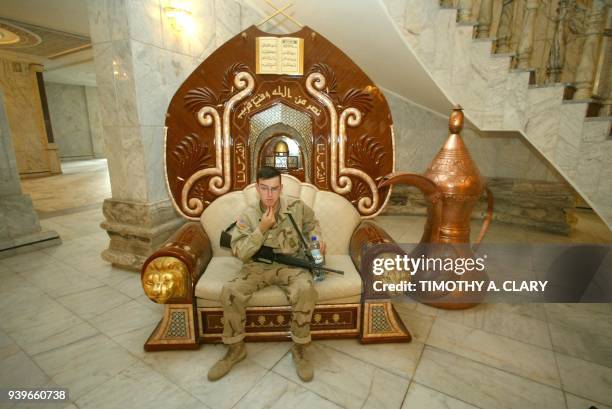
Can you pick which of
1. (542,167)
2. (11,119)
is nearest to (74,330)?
(542,167)

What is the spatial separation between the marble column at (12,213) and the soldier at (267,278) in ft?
10.9

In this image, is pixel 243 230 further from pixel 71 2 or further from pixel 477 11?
pixel 71 2

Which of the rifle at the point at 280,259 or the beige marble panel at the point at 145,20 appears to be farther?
the beige marble panel at the point at 145,20

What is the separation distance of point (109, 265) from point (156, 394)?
7.12ft

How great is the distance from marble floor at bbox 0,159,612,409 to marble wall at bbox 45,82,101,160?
13844 millimetres

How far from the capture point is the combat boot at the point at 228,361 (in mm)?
1775

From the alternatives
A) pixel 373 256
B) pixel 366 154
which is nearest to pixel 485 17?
pixel 366 154

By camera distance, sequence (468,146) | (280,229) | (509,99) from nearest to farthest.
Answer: (280,229), (509,99), (468,146)

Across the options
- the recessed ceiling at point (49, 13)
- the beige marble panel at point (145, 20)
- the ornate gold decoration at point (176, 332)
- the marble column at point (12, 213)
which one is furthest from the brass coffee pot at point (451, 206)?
the recessed ceiling at point (49, 13)

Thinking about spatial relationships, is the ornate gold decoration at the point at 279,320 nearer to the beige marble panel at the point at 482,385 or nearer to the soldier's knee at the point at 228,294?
the soldier's knee at the point at 228,294

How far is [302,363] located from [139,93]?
8.77 ft

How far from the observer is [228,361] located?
184cm

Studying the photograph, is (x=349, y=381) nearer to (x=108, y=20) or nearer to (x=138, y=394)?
(x=138, y=394)

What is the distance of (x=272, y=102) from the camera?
2527 mm
